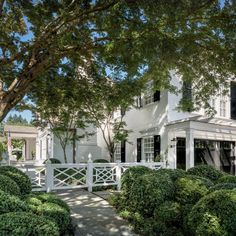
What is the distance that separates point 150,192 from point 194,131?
Answer: 23.5ft

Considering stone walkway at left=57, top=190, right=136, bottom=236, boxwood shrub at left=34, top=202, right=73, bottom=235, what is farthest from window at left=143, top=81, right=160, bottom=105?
boxwood shrub at left=34, top=202, right=73, bottom=235

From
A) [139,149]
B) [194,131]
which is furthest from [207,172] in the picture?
[139,149]

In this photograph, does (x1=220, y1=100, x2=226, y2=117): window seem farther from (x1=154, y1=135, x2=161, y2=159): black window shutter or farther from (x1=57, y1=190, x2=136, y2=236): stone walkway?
(x1=57, y1=190, x2=136, y2=236): stone walkway

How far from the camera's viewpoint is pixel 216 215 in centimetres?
398

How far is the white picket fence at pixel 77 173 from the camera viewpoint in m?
9.70

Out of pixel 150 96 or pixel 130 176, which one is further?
pixel 150 96

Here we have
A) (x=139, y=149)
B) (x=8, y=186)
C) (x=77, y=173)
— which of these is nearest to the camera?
(x=8, y=186)

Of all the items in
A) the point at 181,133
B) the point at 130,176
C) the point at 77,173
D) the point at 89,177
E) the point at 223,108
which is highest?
the point at 223,108

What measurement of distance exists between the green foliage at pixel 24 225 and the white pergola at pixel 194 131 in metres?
9.25

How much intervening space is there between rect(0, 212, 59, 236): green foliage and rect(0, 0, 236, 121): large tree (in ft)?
12.7

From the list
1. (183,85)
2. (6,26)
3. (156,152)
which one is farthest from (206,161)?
(6,26)

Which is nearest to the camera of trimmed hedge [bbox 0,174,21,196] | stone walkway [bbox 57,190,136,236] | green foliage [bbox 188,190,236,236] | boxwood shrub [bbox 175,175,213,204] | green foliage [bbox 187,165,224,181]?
green foliage [bbox 188,190,236,236]

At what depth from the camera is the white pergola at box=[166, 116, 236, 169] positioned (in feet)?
38.9

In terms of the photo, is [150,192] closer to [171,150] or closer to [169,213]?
[169,213]
